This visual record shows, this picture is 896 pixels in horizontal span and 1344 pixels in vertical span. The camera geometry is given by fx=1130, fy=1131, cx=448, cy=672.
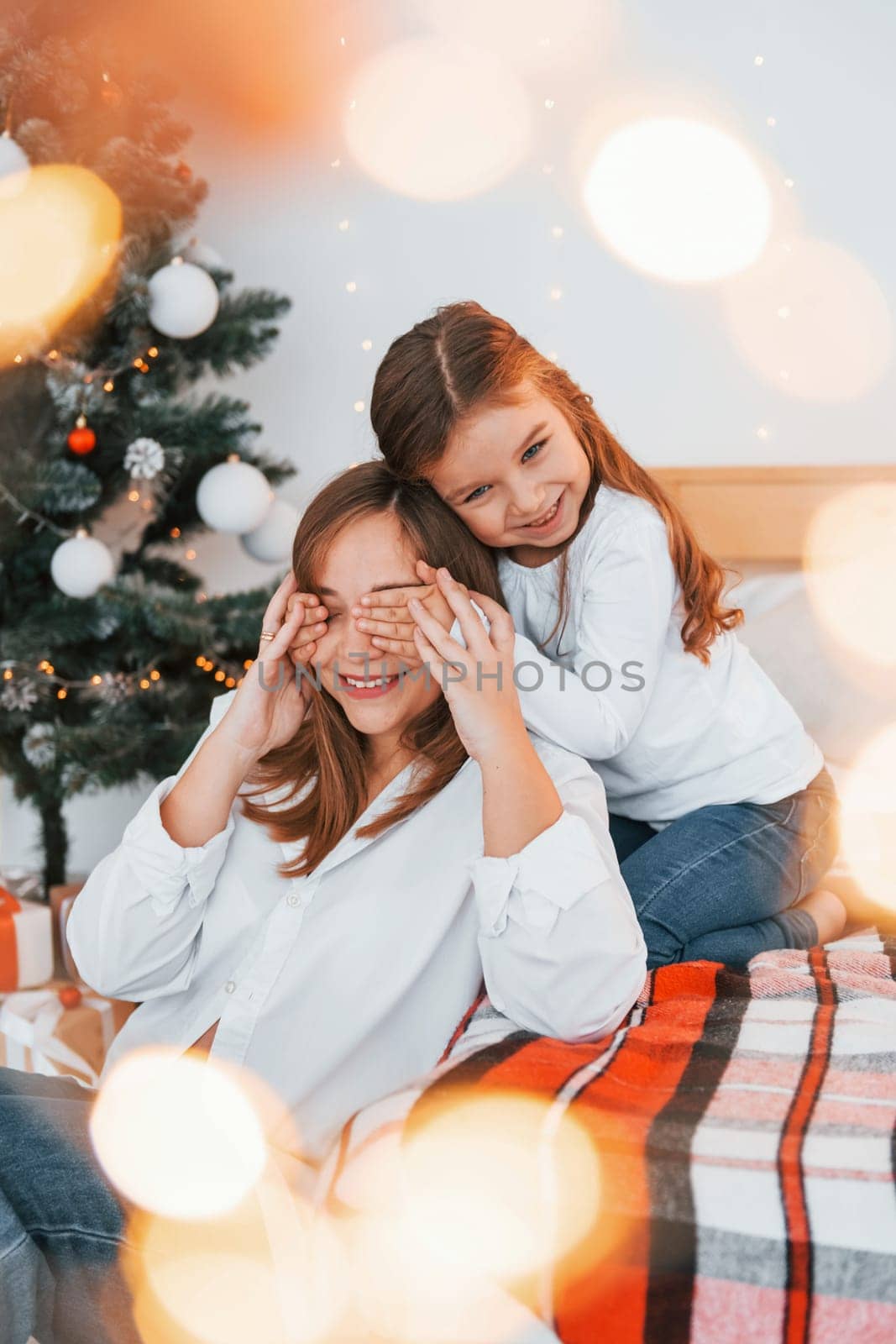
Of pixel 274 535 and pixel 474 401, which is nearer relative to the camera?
pixel 474 401

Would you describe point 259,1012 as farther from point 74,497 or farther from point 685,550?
point 74,497

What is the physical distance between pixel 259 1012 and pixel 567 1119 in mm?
403

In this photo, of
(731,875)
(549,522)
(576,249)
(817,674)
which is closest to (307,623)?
(549,522)

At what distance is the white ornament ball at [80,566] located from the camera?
1961mm

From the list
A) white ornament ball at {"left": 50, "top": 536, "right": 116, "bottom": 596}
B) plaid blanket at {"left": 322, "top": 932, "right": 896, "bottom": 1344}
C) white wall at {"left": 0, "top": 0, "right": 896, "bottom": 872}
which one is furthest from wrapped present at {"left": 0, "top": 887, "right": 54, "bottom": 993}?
plaid blanket at {"left": 322, "top": 932, "right": 896, "bottom": 1344}

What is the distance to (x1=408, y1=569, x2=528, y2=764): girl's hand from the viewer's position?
1011 mm

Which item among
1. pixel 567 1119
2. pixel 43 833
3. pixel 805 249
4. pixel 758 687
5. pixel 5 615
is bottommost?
pixel 43 833

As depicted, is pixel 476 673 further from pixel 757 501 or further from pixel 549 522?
pixel 757 501

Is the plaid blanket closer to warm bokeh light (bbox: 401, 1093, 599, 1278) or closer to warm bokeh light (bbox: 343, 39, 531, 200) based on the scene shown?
warm bokeh light (bbox: 401, 1093, 599, 1278)

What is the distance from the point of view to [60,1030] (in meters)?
1.95

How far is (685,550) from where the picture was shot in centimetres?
142

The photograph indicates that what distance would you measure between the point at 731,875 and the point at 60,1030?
1.22 m

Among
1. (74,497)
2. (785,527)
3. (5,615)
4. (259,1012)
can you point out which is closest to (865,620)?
(785,527)

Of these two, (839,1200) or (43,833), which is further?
(43,833)
